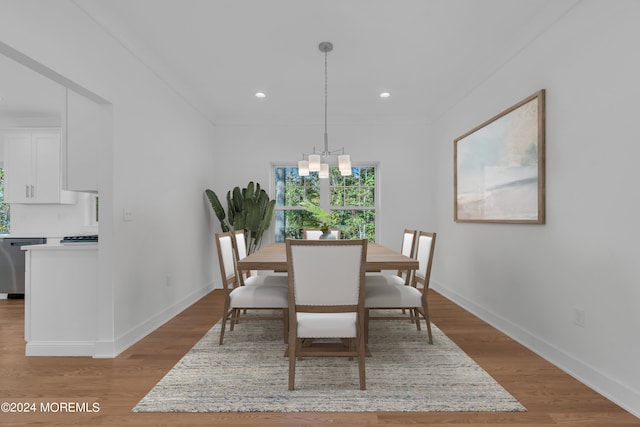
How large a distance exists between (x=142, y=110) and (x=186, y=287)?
208 centimetres

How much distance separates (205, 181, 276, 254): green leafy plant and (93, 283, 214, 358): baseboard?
1031mm

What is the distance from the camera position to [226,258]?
2951 mm

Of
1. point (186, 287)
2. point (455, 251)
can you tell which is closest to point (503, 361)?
point (455, 251)

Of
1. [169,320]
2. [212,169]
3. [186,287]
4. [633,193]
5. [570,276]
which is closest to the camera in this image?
[633,193]

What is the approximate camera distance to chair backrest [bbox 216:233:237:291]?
9.25 feet

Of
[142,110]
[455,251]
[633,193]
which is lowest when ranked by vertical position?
[455,251]

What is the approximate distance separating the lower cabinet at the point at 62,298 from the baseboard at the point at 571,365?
→ 11.1 ft

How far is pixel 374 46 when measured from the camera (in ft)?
10.0

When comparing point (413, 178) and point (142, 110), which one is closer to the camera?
point (142, 110)

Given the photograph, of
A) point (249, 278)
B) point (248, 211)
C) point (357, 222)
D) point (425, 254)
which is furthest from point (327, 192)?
point (425, 254)

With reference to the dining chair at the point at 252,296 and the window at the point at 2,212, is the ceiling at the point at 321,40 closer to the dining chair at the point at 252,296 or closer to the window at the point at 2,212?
the dining chair at the point at 252,296

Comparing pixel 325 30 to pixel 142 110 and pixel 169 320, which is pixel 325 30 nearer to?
pixel 142 110

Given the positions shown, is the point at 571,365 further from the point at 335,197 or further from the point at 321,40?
the point at 335,197

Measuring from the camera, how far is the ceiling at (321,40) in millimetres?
2492
